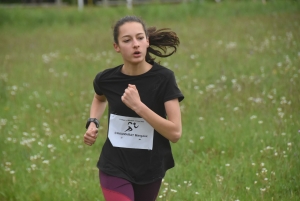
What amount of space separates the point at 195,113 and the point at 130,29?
4.87 m

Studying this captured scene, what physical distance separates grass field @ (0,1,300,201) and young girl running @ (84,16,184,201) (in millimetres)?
1417

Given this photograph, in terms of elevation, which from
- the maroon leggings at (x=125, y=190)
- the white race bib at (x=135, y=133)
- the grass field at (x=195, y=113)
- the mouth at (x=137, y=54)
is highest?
the mouth at (x=137, y=54)

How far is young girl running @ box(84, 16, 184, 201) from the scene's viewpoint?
4297 millimetres

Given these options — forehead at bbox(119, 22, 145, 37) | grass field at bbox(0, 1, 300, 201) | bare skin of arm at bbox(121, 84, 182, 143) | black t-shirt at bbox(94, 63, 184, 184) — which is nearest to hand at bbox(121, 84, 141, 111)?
bare skin of arm at bbox(121, 84, 182, 143)

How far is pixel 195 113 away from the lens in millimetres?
9109

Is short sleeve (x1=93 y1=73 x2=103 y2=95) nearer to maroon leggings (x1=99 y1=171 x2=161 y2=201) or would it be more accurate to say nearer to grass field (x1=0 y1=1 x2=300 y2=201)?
maroon leggings (x1=99 y1=171 x2=161 y2=201)

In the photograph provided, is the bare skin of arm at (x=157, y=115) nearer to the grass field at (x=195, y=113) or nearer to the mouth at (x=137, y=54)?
the mouth at (x=137, y=54)

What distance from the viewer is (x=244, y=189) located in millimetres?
6004

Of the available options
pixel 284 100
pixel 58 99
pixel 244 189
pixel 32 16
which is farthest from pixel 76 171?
pixel 32 16

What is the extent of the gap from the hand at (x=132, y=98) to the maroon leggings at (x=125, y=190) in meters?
0.57

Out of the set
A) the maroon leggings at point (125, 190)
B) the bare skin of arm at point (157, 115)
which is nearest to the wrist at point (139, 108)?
→ the bare skin of arm at point (157, 115)

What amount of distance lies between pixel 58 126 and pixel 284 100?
324 cm

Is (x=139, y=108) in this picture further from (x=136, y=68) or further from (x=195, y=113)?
(x=195, y=113)

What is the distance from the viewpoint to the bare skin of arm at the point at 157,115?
4066mm
